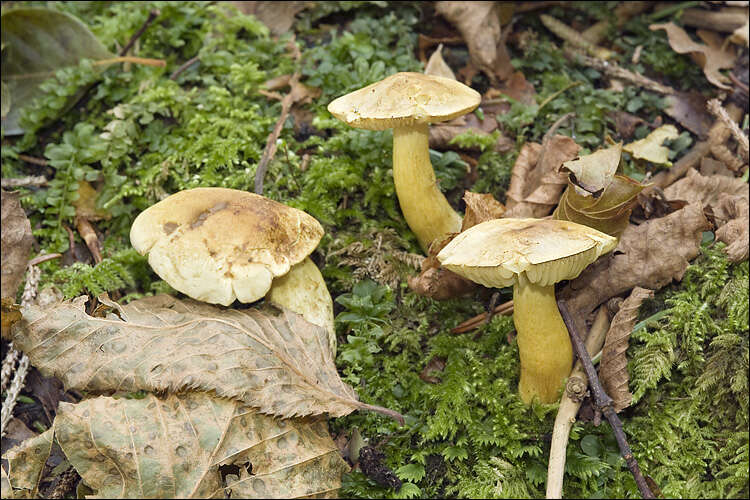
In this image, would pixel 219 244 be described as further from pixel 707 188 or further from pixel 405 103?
pixel 707 188

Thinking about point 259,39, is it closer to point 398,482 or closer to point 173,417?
point 173,417

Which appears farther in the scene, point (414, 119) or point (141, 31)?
point (141, 31)

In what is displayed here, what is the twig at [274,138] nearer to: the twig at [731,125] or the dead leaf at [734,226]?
the dead leaf at [734,226]

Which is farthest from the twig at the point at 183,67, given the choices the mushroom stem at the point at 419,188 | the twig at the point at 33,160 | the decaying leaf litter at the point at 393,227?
the mushroom stem at the point at 419,188

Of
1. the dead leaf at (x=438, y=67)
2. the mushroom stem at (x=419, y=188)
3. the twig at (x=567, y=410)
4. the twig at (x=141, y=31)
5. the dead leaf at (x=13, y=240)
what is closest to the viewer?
the twig at (x=567, y=410)

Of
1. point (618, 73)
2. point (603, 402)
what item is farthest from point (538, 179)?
point (618, 73)

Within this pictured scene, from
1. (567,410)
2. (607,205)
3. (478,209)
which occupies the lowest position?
(567,410)

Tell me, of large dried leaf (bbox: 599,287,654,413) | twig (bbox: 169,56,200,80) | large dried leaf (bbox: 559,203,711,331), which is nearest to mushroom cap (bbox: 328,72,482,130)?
large dried leaf (bbox: 559,203,711,331)
